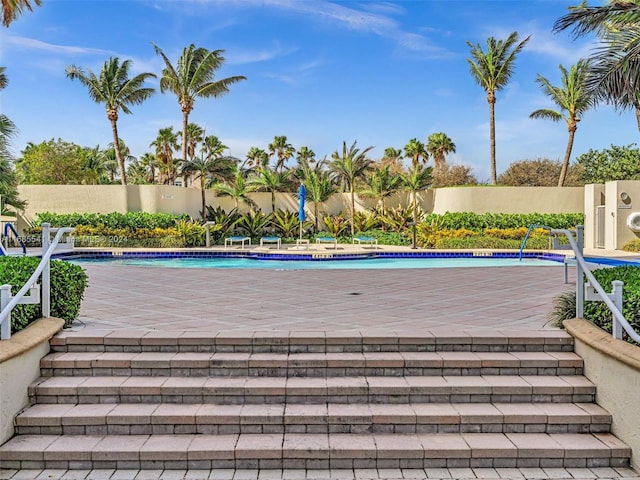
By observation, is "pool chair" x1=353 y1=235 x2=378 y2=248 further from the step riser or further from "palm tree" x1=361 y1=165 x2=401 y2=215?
the step riser

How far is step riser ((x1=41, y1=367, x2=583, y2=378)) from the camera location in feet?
12.7

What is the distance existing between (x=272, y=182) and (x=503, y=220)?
10772 millimetres

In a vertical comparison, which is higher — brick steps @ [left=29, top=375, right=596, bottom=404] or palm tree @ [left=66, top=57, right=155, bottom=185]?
palm tree @ [left=66, top=57, right=155, bottom=185]

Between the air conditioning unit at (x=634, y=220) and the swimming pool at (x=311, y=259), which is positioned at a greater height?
the air conditioning unit at (x=634, y=220)

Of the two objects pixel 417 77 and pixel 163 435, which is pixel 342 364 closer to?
pixel 163 435

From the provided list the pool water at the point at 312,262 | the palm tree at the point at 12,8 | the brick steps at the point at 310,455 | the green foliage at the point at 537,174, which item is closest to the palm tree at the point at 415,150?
the green foliage at the point at 537,174

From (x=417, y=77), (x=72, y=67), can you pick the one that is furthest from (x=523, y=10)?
(x=72, y=67)

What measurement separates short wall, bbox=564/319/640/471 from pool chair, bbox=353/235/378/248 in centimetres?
1463

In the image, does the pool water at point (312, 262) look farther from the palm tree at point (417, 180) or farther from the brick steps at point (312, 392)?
the brick steps at point (312, 392)

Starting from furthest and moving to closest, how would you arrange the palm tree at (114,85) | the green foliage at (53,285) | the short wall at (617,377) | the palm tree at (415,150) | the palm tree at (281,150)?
the palm tree at (281,150), the palm tree at (415,150), the palm tree at (114,85), the green foliage at (53,285), the short wall at (617,377)

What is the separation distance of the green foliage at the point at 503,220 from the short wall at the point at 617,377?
15921 millimetres

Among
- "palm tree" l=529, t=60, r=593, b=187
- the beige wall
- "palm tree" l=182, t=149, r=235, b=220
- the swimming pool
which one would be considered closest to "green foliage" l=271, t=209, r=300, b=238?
"palm tree" l=182, t=149, r=235, b=220

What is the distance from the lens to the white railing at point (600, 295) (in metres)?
3.42

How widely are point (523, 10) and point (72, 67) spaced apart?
20.0 metres
